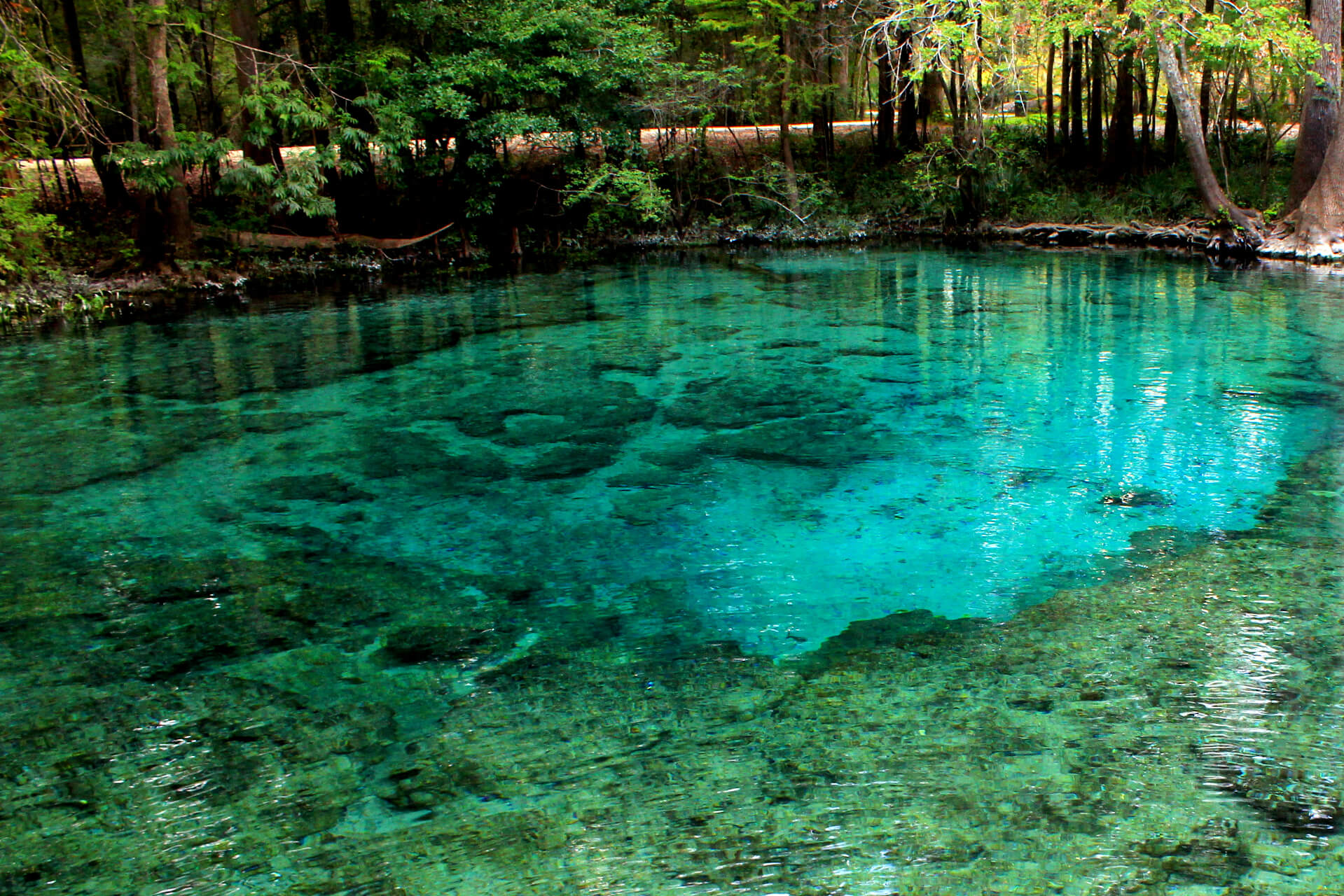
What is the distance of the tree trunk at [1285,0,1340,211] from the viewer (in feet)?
54.1

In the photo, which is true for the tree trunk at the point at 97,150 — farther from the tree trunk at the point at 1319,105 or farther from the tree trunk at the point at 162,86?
the tree trunk at the point at 1319,105

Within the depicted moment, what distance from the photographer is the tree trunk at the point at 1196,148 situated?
57.9ft

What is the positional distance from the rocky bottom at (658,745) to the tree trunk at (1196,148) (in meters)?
14.8

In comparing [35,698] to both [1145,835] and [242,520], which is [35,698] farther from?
[1145,835]

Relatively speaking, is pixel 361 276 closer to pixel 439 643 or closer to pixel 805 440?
pixel 805 440

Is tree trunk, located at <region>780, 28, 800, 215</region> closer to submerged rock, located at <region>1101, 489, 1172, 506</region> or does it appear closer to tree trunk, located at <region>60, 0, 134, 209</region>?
tree trunk, located at <region>60, 0, 134, 209</region>

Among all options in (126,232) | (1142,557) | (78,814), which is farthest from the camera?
(126,232)

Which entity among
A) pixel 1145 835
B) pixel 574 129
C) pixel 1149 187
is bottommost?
pixel 1145 835

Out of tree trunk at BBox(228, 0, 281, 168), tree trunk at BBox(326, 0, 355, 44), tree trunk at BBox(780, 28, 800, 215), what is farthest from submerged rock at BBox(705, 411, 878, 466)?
tree trunk at BBox(326, 0, 355, 44)

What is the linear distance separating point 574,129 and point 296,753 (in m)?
18.5

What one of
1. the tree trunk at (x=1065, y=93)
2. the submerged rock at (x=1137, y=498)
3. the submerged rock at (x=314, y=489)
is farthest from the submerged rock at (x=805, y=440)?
the tree trunk at (x=1065, y=93)

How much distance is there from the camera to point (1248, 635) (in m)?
4.66

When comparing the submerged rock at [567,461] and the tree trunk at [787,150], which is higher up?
the tree trunk at [787,150]

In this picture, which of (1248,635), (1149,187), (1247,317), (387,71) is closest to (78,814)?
(1248,635)
